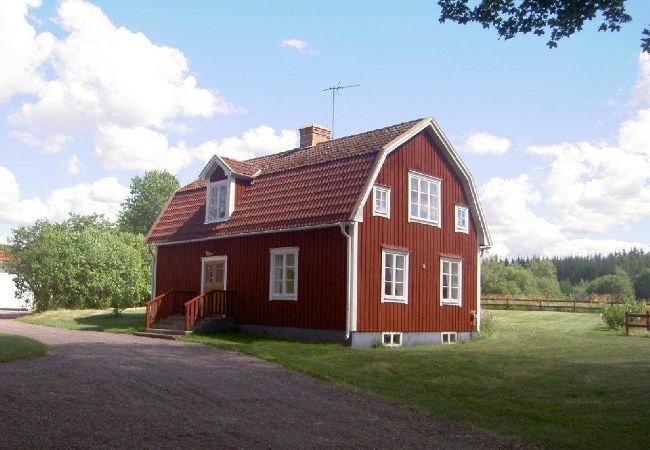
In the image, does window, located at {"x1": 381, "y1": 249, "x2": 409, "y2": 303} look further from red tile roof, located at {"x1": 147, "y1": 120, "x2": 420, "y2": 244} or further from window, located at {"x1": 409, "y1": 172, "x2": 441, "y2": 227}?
red tile roof, located at {"x1": 147, "y1": 120, "x2": 420, "y2": 244}

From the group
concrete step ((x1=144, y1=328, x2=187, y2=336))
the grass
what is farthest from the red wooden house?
the grass

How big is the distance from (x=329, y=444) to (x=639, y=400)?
6.64 meters

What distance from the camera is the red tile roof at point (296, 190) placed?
20734mm

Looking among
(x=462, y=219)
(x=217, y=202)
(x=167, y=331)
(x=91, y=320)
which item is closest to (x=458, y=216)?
(x=462, y=219)

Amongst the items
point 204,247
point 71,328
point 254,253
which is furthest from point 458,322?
point 71,328

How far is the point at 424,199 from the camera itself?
906 inches

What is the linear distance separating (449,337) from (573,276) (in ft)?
431

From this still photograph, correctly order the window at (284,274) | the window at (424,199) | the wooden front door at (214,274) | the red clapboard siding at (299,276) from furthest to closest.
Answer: the wooden front door at (214,274) → the window at (424,199) → the window at (284,274) → the red clapboard siding at (299,276)

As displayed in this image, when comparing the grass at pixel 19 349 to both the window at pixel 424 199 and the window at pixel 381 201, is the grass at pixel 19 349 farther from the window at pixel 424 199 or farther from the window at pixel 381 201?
the window at pixel 424 199

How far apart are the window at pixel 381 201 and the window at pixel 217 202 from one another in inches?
245

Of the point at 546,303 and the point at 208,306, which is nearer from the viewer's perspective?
the point at 208,306

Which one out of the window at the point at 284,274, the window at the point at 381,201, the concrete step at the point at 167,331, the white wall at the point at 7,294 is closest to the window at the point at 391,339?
the window at the point at 284,274

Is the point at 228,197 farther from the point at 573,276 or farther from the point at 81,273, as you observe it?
the point at 573,276

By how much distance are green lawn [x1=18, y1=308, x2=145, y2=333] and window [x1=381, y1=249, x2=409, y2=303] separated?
29.9 ft
